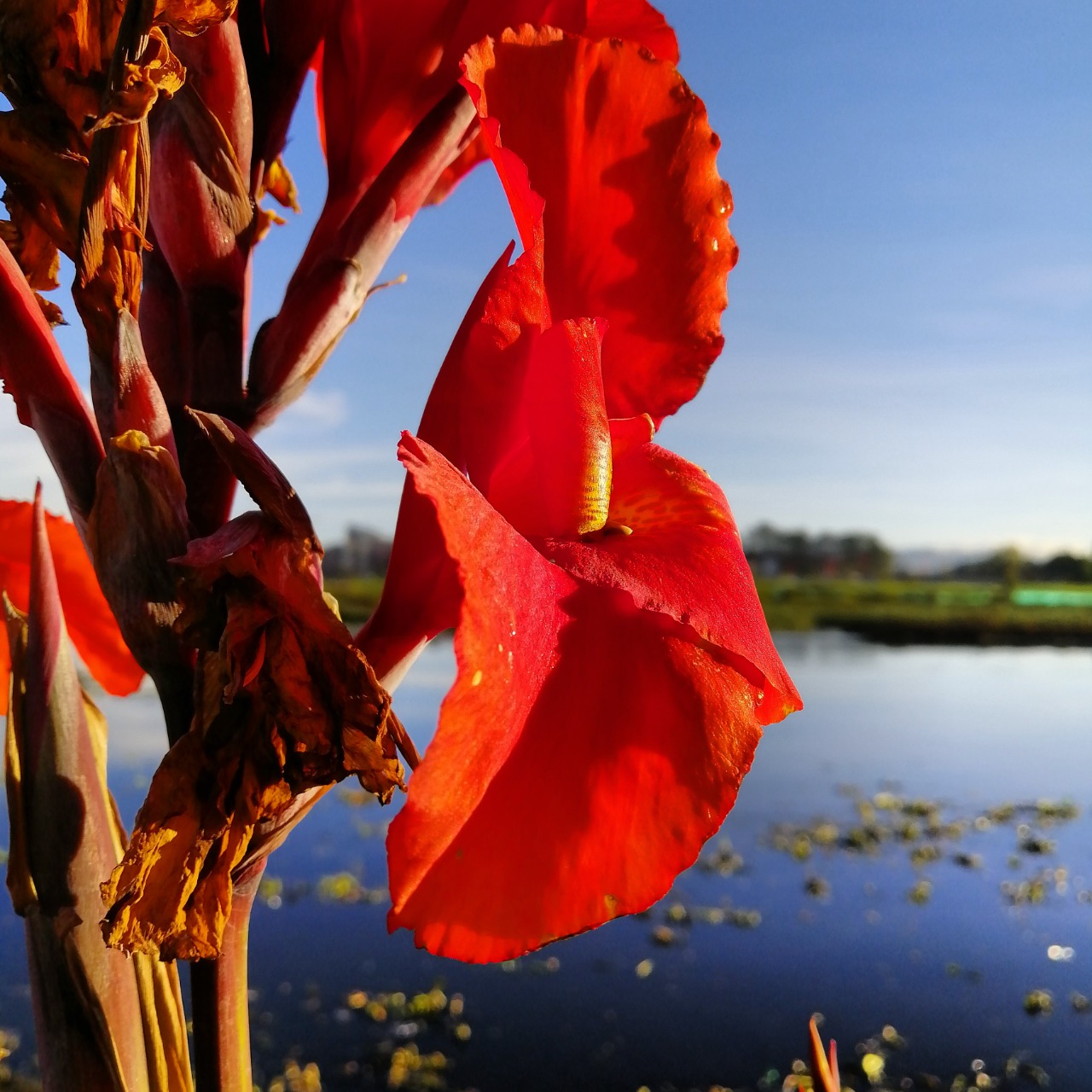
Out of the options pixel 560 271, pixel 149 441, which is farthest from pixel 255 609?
pixel 560 271

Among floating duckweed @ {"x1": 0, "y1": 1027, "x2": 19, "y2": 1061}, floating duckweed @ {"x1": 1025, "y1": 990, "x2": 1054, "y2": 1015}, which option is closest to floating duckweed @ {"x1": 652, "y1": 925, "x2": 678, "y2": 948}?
floating duckweed @ {"x1": 1025, "y1": 990, "x2": 1054, "y2": 1015}

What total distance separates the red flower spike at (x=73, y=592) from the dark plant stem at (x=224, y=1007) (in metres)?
0.17

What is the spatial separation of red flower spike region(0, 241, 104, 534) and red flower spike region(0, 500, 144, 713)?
16 centimetres

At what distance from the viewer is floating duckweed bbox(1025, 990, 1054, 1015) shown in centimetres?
385

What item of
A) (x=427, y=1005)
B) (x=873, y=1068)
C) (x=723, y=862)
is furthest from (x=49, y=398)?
(x=723, y=862)

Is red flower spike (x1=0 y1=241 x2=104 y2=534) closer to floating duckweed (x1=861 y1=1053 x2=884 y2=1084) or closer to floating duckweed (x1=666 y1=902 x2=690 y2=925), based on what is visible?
floating duckweed (x1=861 y1=1053 x2=884 y2=1084)

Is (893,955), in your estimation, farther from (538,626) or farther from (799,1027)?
(538,626)

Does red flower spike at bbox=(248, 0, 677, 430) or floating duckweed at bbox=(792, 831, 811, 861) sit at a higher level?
red flower spike at bbox=(248, 0, 677, 430)

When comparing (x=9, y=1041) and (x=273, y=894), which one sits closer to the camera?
(x=9, y=1041)

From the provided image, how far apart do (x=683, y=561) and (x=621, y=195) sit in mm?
162

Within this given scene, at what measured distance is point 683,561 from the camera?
34 cm

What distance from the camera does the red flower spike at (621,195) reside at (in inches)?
13.3

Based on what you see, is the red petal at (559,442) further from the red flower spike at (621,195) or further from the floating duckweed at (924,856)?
the floating duckweed at (924,856)

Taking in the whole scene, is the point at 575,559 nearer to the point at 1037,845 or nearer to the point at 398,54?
the point at 398,54
